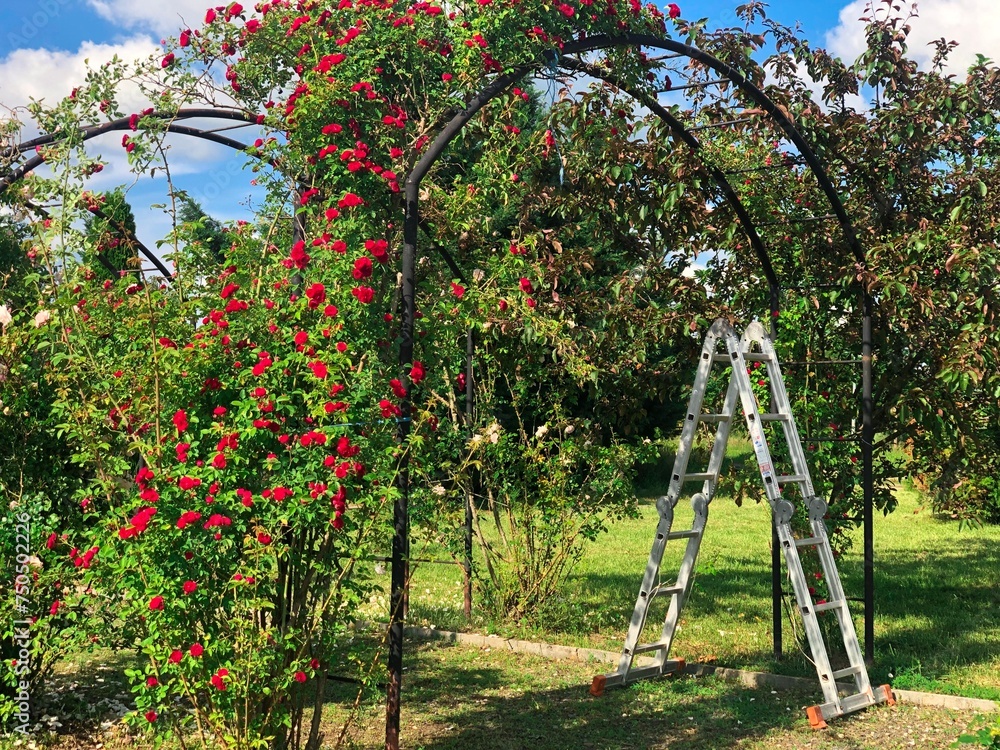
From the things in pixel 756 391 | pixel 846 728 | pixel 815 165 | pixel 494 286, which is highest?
pixel 815 165

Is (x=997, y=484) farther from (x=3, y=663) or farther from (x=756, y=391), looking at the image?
(x=3, y=663)

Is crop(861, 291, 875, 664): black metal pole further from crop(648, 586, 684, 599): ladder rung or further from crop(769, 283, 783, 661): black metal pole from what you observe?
crop(648, 586, 684, 599): ladder rung

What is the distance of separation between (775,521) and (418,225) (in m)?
2.49

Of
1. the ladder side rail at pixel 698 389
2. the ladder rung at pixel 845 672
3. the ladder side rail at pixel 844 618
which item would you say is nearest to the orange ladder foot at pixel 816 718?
the ladder rung at pixel 845 672

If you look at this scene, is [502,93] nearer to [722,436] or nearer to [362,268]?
[362,268]

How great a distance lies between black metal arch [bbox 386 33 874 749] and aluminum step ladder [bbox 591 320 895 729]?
2.39 feet

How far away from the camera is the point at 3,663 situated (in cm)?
487

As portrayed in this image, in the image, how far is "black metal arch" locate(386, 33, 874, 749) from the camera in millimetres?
4051

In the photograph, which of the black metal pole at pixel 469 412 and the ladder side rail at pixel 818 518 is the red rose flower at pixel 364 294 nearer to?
the ladder side rail at pixel 818 518

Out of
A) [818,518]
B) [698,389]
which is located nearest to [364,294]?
[698,389]

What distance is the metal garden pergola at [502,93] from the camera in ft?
13.4

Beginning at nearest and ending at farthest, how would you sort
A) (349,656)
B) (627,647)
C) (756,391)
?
(349,656), (627,647), (756,391)

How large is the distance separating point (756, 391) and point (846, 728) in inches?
85.4

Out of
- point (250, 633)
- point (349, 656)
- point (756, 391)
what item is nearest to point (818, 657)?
point (756, 391)
